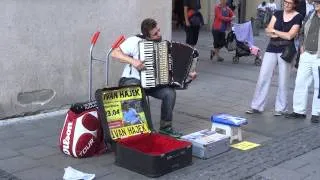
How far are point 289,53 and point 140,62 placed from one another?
238cm

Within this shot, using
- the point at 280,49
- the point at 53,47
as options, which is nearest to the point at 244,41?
the point at 280,49

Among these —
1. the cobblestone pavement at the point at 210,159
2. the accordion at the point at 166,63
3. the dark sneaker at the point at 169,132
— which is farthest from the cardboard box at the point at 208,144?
the accordion at the point at 166,63

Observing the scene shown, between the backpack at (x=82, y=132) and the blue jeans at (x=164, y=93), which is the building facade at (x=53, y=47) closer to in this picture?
the blue jeans at (x=164, y=93)

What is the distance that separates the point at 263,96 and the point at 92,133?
2990 mm

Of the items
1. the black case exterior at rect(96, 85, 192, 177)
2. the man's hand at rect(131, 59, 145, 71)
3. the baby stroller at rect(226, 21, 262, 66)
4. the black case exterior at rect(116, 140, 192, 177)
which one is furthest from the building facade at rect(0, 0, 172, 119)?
the baby stroller at rect(226, 21, 262, 66)

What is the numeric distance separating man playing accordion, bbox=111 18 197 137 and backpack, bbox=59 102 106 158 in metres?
0.62

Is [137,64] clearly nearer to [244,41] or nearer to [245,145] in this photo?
[245,145]

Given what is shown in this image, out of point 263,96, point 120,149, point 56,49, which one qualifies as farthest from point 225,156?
point 56,49

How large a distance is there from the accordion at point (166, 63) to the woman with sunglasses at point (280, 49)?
156 cm

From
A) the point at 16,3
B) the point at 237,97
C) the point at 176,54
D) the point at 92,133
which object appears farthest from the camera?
the point at 237,97

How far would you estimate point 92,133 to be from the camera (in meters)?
5.56

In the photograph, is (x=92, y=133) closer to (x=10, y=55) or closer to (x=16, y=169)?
(x=16, y=169)

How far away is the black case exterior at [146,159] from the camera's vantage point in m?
5.08

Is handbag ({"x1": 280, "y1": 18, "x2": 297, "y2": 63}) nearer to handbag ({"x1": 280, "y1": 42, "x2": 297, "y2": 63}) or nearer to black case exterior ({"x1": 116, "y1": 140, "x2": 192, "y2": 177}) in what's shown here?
handbag ({"x1": 280, "y1": 42, "x2": 297, "y2": 63})
